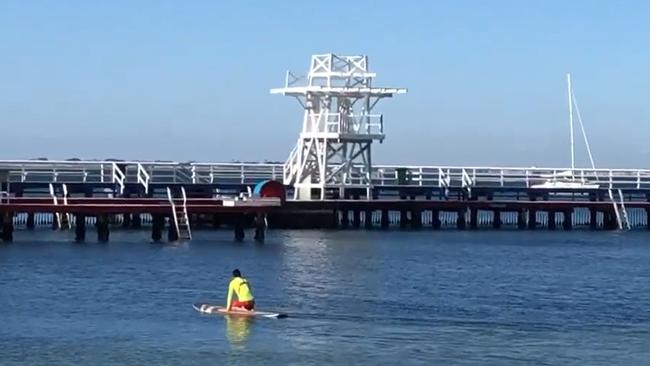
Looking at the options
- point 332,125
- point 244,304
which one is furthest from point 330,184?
point 244,304

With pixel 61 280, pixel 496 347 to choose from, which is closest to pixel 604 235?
pixel 61 280

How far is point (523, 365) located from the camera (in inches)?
1240

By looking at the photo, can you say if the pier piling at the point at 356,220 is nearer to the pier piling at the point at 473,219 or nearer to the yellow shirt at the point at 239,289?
the pier piling at the point at 473,219

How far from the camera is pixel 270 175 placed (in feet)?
283

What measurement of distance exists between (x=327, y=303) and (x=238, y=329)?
623 cm

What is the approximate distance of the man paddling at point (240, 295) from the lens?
38.2 meters

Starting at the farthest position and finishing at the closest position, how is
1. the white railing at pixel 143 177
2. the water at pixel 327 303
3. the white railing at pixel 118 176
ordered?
1. the white railing at pixel 118 176
2. the white railing at pixel 143 177
3. the water at pixel 327 303

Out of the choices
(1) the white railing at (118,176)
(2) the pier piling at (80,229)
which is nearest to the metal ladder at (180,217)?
(2) the pier piling at (80,229)

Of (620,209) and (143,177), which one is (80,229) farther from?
(620,209)

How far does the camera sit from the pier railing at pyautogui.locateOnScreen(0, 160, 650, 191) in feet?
267

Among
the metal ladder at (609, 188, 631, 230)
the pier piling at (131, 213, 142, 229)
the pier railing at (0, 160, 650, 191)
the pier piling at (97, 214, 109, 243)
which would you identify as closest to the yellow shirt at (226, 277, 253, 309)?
the pier piling at (97, 214, 109, 243)

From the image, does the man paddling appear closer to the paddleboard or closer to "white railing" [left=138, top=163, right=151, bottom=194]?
the paddleboard

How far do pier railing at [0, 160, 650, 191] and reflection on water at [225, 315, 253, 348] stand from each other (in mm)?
40547

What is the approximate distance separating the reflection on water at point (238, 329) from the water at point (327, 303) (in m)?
0.05
